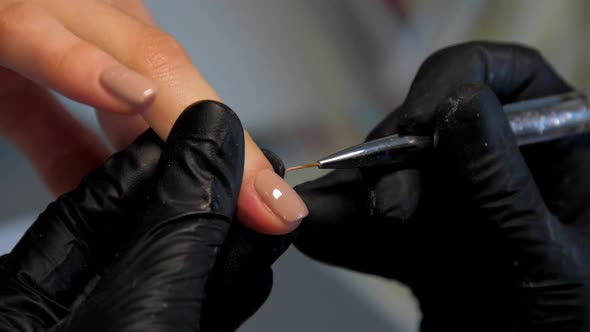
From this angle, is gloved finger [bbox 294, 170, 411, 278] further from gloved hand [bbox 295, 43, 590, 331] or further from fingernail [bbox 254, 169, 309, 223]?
fingernail [bbox 254, 169, 309, 223]

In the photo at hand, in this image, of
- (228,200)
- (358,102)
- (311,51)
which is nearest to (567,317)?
(228,200)

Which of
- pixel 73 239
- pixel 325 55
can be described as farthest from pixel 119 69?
pixel 325 55

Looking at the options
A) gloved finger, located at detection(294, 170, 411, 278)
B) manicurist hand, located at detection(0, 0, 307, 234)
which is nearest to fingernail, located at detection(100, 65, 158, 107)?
manicurist hand, located at detection(0, 0, 307, 234)

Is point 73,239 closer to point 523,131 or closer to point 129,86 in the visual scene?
point 129,86

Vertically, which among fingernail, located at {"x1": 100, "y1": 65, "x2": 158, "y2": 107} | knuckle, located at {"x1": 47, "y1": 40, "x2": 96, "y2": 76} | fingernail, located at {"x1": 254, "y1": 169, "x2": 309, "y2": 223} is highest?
knuckle, located at {"x1": 47, "y1": 40, "x2": 96, "y2": 76}

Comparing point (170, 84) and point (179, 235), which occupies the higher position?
point (170, 84)
